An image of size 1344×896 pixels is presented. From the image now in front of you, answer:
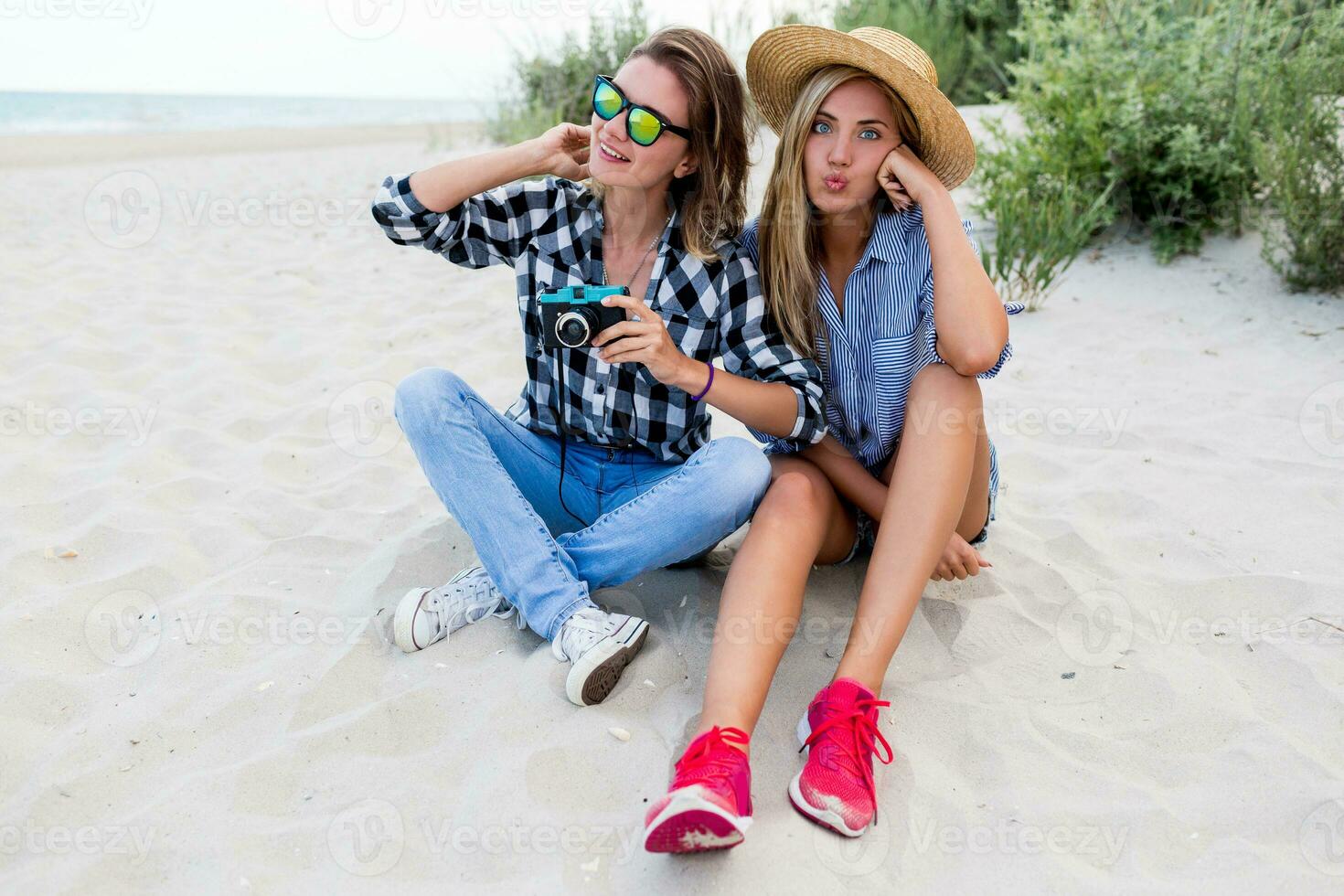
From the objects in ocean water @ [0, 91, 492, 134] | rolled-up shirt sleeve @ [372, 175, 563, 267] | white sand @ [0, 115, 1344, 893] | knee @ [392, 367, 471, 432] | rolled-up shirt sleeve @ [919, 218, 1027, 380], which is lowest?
ocean water @ [0, 91, 492, 134]

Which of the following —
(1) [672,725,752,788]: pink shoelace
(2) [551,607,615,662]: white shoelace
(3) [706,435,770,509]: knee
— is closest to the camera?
(1) [672,725,752,788]: pink shoelace

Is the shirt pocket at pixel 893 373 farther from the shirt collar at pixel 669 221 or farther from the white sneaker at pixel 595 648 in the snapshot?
the white sneaker at pixel 595 648

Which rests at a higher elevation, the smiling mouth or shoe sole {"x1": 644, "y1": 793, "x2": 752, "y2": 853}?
the smiling mouth

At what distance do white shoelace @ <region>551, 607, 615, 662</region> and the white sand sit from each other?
8 cm

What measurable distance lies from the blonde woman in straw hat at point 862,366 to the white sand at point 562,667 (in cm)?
16

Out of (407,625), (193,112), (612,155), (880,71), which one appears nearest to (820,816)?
(407,625)

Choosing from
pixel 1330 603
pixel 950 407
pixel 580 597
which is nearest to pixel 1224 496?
pixel 1330 603

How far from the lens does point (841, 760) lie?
1.67 meters

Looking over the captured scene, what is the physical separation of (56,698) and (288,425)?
1.40 metres

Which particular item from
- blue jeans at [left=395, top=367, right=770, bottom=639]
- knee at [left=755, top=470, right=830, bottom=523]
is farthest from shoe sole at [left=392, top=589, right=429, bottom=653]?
knee at [left=755, top=470, right=830, bottom=523]

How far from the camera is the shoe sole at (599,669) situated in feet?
6.05

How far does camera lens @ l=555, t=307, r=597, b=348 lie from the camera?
6.19 ft

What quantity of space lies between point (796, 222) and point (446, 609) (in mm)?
A: 1154

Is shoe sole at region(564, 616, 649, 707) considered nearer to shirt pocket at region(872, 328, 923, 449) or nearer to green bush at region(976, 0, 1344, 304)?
shirt pocket at region(872, 328, 923, 449)
